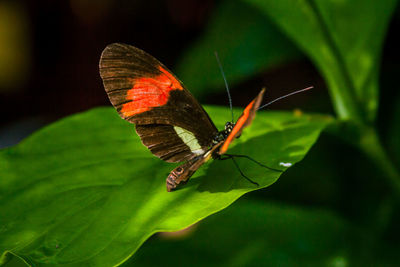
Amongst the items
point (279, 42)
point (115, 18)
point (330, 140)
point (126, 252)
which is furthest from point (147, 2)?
point (126, 252)

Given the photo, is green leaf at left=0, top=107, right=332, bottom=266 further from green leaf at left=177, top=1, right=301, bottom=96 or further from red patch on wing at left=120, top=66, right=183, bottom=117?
green leaf at left=177, top=1, right=301, bottom=96

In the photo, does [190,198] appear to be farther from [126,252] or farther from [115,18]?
[115,18]

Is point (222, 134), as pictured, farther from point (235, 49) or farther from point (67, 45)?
point (67, 45)

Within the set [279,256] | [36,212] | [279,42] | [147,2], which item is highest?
[147,2]

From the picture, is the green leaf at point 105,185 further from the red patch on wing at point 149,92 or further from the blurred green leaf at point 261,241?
the blurred green leaf at point 261,241

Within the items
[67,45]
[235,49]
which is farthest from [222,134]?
[67,45]

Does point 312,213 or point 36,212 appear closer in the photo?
point 36,212

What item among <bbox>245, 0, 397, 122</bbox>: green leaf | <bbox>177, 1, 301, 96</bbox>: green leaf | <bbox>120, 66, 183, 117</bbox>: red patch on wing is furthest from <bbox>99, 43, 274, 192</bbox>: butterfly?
<bbox>177, 1, 301, 96</bbox>: green leaf

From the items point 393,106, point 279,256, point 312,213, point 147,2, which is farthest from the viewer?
point 147,2
